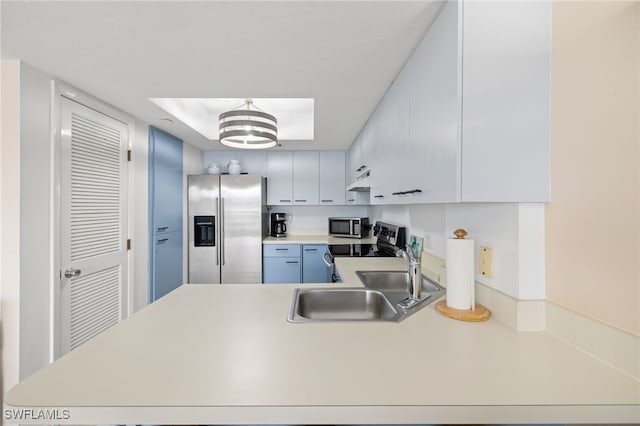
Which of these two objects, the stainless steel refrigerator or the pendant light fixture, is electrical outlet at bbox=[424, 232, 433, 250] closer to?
the pendant light fixture

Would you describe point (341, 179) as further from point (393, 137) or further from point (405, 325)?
point (405, 325)

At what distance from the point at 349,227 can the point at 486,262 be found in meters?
2.60

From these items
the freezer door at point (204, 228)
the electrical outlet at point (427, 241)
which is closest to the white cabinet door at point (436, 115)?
the electrical outlet at point (427, 241)

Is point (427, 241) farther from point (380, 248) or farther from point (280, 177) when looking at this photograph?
point (280, 177)

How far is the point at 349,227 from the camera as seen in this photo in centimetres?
375

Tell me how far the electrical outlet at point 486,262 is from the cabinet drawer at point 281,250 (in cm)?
258

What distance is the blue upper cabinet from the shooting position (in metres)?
2.73

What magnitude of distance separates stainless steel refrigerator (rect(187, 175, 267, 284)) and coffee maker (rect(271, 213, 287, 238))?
0.45 m

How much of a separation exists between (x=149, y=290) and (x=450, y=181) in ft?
9.51

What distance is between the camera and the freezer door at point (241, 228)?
3510 millimetres

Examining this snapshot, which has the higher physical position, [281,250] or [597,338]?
[597,338]

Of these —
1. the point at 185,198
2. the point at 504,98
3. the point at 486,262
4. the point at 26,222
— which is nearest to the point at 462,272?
the point at 486,262

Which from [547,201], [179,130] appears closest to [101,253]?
[179,130]

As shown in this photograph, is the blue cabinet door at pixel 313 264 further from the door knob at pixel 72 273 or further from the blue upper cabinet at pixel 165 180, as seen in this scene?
the door knob at pixel 72 273
